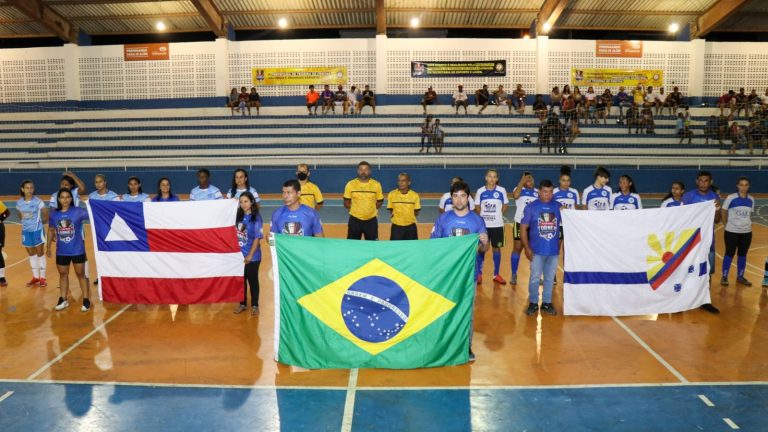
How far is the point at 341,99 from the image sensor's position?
3112 cm

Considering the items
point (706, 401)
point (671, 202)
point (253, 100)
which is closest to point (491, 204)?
point (671, 202)

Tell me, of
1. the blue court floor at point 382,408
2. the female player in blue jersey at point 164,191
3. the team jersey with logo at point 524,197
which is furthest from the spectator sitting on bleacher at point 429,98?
the blue court floor at point 382,408

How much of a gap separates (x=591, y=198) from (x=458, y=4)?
2107cm

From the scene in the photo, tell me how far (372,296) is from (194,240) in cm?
383

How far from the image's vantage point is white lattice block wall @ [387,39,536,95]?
31.9 metres

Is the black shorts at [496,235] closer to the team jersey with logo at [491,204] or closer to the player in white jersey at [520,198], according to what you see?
the team jersey with logo at [491,204]

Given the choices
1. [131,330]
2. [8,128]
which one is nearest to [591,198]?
[131,330]

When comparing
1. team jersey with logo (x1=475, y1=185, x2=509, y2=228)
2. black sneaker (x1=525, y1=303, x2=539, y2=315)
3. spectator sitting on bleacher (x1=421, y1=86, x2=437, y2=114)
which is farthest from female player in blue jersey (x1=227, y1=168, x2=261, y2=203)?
spectator sitting on bleacher (x1=421, y1=86, x2=437, y2=114)

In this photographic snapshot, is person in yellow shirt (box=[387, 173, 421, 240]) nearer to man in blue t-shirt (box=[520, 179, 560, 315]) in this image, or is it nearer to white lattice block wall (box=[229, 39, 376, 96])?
man in blue t-shirt (box=[520, 179, 560, 315])

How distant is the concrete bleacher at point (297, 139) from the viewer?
1051 inches

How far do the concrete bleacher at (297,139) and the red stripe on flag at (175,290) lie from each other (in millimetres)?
17107

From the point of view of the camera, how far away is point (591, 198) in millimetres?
10898

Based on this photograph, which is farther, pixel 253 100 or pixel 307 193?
pixel 253 100

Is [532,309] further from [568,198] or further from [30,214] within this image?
[30,214]
